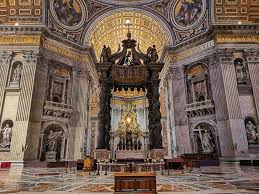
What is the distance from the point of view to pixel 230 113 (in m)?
12.2

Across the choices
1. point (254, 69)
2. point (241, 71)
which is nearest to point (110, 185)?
point (241, 71)

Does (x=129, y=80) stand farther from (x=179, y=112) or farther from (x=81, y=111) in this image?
(x=81, y=111)

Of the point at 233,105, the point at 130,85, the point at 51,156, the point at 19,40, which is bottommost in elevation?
the point at 51,156

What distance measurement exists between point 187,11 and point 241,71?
642 cm

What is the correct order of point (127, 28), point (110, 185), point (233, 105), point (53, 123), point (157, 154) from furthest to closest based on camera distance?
1. point (127, 28)
2. point (53, 123)
3. point (233, 105)
4. point (157, 154)
5. point (110, 185)

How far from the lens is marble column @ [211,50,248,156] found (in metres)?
11.8

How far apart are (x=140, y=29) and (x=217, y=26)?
7.89 m

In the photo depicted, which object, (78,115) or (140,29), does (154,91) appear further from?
(140,29)

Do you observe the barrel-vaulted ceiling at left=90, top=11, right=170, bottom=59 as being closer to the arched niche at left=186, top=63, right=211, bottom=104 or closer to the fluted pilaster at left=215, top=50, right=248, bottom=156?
the arched niche at left=186, top=63, right=211, bottom=104

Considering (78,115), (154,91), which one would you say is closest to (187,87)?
(154,91)

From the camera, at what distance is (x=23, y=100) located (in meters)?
12.2

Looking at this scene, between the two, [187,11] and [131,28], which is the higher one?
[131,28]

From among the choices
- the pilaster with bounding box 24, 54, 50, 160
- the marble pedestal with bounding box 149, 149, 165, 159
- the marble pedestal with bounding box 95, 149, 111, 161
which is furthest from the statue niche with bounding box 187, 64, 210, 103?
the pilaster with bounding box 24, 54, 50, 160

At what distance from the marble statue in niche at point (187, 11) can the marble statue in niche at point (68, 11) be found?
7950 millimetres
